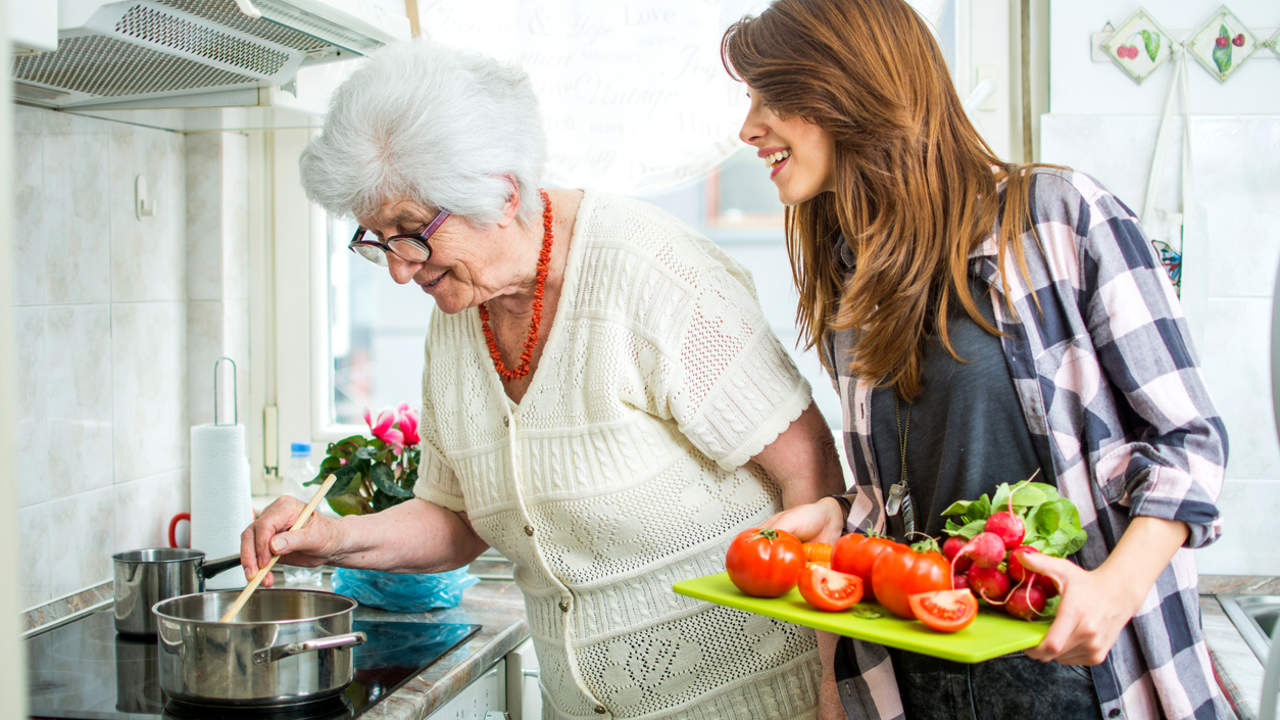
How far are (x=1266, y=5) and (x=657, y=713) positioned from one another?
1402 millimetres

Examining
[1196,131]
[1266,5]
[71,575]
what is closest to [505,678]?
[71,575]

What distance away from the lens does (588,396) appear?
1.27 m

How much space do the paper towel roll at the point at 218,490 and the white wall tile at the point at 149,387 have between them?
0.13 metres

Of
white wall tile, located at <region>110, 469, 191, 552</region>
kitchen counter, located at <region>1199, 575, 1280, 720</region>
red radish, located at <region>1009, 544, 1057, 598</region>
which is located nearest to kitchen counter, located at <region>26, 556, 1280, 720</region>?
kitchen counter, located at <region>1199, 575, 1280, 720</region>

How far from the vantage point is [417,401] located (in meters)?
2.26

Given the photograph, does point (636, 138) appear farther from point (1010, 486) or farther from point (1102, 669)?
point (1102, 669)

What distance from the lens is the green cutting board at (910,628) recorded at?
0.81 metres

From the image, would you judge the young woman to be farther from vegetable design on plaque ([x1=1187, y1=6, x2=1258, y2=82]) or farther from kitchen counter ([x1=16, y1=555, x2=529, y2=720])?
vegetable design on plaque ([x1=1187, y1=6, x2=1258, y2=82])

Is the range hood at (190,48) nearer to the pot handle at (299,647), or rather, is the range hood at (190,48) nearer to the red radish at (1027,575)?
the pot handle at (299,647)

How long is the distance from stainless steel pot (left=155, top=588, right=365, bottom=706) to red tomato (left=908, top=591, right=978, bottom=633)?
66cm

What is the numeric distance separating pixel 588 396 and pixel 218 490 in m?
0.93

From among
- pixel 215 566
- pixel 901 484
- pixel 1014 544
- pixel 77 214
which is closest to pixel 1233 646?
pixel 901 484

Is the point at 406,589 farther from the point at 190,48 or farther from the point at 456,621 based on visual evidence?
the point at 190,48

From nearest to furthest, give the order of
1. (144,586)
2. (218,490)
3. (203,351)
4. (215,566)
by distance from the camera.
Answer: (215,566), (144,586), (218,490), (203,351)
